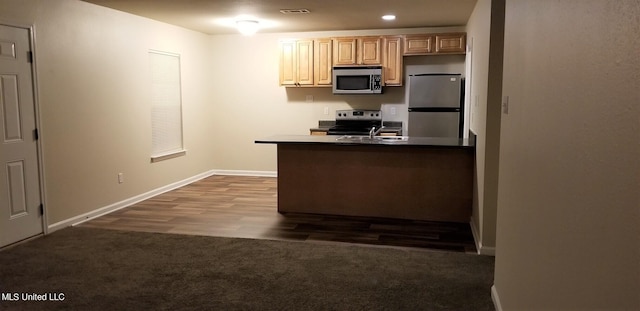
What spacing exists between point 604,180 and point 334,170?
13.5 feet

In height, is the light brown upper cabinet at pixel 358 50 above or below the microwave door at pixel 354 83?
above

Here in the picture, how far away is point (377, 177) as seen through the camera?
5.11 meters

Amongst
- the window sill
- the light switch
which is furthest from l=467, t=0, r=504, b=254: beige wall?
the window sill

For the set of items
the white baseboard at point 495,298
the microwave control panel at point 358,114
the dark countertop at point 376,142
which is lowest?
the white baseboard at point 495,298

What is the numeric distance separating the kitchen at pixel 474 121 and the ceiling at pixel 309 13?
1.10ft

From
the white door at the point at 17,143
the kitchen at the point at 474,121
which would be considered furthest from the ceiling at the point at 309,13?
the white door at the point at 17,143

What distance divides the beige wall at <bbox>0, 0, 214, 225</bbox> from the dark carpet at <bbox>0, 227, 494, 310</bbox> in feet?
2.66

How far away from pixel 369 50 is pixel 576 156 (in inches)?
227

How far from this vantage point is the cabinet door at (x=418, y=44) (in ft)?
22.0

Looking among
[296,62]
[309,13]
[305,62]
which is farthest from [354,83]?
[309,13]

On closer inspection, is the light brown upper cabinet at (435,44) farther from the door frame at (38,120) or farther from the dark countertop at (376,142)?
the door frame at (38,120)

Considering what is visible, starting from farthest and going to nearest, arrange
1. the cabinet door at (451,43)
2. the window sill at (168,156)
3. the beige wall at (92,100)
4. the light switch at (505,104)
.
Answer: the cabinet door at (451,43), the window sill at (168,156), the beige wall at (92,100), the light switch at (505,104)

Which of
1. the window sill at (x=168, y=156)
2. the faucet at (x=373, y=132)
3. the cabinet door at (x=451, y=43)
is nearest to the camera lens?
the faucet at (x=373, y=132)

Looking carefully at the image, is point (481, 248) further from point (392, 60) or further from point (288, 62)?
point (288, 62)
